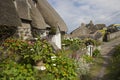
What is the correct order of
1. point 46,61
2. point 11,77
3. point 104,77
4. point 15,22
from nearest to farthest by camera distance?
point 11,77 < point 46,61 < point 15,22 < point 104,77

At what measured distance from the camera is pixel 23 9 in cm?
1465

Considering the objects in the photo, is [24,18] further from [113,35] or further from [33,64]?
[113,35]

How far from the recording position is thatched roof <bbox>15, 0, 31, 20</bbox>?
14306mm

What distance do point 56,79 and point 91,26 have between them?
169ft

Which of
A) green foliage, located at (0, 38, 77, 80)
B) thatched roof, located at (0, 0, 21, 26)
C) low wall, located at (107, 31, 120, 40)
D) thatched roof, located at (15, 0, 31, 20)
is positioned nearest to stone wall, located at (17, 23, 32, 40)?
thatched roof, located at (15, 0, 31, 20)

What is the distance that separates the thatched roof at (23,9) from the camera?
46.9ft

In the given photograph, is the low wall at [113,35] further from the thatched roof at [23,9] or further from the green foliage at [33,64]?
the green foliage at [33,64]

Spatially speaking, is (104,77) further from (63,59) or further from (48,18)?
(48,18)

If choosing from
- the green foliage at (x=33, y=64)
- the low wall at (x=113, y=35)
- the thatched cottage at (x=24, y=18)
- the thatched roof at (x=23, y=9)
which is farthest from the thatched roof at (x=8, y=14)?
the low wall at (x=113, y=35)

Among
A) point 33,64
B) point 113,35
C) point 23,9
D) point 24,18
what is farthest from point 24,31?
point 113,35

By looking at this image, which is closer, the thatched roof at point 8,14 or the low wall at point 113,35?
the thatched roof at point 8,14

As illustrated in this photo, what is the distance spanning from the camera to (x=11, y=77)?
834 centimetres

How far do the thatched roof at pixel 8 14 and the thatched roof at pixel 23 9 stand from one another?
1.95m

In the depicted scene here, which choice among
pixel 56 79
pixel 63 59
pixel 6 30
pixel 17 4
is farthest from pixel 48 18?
pixel 56 79
